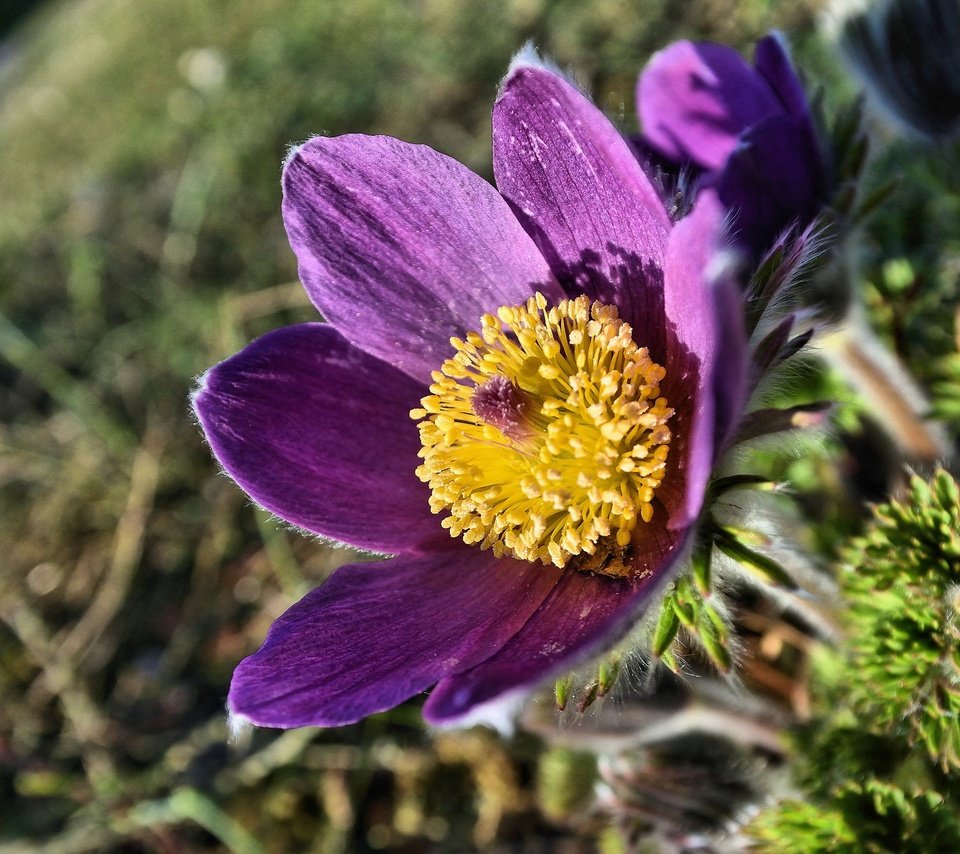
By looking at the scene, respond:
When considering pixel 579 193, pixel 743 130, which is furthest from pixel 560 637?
pixel 743 130

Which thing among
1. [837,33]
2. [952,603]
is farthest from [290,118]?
[952,603]

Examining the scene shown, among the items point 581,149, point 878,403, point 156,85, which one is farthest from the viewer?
point 156,85

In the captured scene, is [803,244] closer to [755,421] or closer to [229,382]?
[755,421]

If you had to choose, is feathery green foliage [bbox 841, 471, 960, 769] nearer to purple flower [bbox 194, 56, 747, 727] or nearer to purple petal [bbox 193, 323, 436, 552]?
purple flower [bbox 194, 56, 747, 727]

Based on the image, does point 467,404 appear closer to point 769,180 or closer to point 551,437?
point 551,437

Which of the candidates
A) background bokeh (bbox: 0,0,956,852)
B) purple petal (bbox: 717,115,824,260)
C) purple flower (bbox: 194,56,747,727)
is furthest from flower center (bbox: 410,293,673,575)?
Result: background bokeh (bbox: 0,0,956,852)
